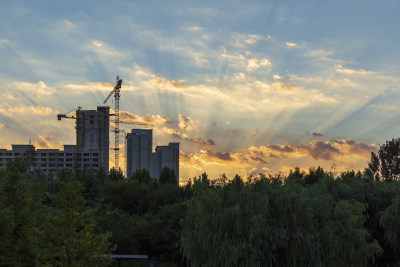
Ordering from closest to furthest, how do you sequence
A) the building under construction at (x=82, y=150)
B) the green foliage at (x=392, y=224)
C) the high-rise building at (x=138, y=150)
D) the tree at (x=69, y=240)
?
the tree at (x=69, y=240)
the green foliage at (x=392, y=224)
the building under construction at (x=82, y=150)
the high-rise building at (x=138, y=150)

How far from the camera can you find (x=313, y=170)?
5178cm

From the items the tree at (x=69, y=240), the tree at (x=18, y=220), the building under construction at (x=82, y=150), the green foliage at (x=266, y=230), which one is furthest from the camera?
the building under construction at (x=82, y=150)

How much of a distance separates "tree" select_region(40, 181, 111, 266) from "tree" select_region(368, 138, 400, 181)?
69.5 meters

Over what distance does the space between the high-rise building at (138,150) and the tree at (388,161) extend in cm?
11794

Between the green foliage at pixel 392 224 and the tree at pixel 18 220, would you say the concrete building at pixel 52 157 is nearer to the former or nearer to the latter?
the green foliage at pixel 392 224

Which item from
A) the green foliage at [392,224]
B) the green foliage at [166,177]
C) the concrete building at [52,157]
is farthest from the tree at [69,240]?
the concrete building at [52,157]

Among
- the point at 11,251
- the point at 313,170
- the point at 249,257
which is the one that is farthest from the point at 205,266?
the point at 313,170

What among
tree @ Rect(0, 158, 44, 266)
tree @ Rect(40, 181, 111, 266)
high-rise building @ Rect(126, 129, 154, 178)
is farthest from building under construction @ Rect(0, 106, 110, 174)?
tree @ Rect(40, 181, 111, 266)

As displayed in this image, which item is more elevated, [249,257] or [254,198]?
[254,198]

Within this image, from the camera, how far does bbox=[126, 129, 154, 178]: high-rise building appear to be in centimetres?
18912

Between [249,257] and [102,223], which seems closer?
[249,257]

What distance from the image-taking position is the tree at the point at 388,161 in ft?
267

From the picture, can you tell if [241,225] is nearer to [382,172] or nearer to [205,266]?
[205,266]

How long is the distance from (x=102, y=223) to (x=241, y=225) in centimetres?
1679
